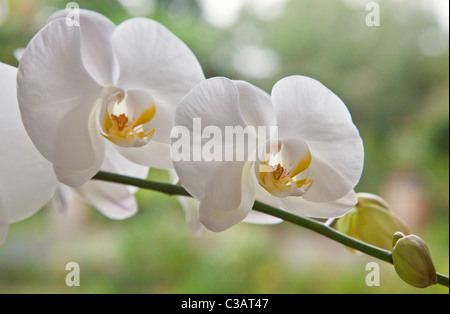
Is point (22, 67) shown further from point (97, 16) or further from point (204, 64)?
point (204, 64)

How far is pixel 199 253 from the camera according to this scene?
2.14 meters

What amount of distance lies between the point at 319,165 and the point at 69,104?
13 cm

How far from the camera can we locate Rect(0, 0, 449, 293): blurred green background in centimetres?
207

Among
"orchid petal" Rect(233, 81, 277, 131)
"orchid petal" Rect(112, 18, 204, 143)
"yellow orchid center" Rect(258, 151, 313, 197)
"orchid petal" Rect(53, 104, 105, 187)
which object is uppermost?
"orchid petal" Rect(112, 18, 204, 143)

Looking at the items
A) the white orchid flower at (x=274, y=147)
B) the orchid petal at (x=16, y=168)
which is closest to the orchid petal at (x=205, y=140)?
the white orchid flower at (x=274, y=147)

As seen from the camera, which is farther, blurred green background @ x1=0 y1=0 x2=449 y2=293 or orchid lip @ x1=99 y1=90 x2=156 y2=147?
blurred green background @ x1=0 y1=0 x2=449 y2=293

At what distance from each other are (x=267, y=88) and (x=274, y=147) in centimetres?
200

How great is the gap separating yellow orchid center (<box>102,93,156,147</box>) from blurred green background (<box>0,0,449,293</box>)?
1879mm

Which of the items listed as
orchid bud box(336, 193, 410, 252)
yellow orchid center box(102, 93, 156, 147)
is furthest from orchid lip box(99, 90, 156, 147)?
orchid bud box(336, 193, 410, 252)

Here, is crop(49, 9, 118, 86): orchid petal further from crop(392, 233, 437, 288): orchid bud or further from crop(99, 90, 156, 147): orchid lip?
crop(392, 233, 437, 288): orchid bud

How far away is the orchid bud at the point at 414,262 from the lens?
0.23 meters

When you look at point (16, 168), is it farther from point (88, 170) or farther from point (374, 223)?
point (374, 223)

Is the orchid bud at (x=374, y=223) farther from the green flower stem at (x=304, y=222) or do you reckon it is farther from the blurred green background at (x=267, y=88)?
the blurred green background at (x=267, y=88)

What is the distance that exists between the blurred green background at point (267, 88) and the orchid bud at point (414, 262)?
74.0 inches
